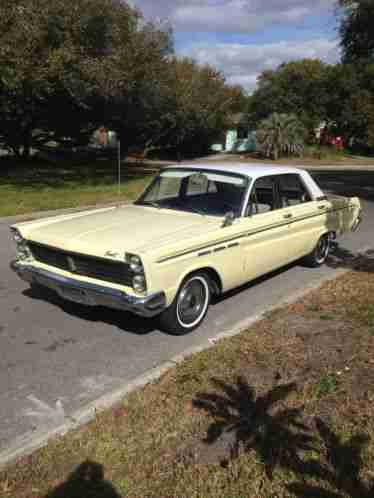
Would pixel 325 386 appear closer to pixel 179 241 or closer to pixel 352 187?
pixel 179 241

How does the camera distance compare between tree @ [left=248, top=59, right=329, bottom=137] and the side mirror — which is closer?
the side mirror

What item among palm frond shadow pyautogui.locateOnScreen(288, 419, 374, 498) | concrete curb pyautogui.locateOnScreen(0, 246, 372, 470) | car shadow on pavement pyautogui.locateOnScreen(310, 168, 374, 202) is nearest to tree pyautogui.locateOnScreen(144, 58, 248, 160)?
car shadow on pavement pyautogui.locateOnScreen(310, 168, 374, 202)

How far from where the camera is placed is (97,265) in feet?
14.5

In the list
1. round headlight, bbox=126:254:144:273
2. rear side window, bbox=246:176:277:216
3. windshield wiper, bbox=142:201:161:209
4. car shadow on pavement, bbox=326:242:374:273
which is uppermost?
rear side window, bbox=246:176:277:216

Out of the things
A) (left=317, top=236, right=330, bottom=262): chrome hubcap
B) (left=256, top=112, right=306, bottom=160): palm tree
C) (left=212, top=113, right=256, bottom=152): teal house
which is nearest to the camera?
(left=317, top=236, right=330, bottom=262): chrome hubcap

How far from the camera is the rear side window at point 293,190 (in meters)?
6.29

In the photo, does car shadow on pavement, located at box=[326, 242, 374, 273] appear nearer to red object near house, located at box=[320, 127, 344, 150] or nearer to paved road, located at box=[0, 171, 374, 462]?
paved road, located at box=[0, 171, 374, 462]

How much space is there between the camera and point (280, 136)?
3700 centimetres

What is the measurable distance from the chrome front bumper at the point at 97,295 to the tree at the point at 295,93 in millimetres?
44693

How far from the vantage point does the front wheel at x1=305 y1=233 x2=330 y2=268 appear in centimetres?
707

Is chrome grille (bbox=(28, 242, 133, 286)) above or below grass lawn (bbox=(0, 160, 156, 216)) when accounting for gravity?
above

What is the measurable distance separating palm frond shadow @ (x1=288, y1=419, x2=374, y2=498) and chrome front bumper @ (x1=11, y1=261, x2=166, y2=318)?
5.69 ft

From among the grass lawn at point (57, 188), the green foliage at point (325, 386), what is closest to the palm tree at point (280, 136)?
the grass lawn at point (57, 188)

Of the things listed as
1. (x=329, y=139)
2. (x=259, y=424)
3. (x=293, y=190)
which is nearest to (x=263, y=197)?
(x=293, y=190)
